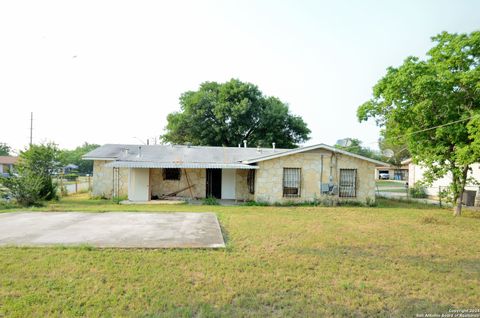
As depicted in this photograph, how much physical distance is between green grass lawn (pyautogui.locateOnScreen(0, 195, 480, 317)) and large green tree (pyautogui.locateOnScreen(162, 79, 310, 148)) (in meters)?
22.6

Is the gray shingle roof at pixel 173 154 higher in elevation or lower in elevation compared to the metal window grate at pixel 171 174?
higher

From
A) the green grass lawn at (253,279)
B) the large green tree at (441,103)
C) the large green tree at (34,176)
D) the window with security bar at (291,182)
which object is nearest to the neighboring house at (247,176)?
the window with security bar at (291,182)

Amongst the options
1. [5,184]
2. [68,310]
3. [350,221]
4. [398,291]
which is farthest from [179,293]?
[5,184]

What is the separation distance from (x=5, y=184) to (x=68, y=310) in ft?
40.4

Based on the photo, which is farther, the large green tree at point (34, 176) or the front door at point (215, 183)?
the front door at point (215, 183)

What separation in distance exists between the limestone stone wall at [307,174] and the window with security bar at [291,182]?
0.19 metres

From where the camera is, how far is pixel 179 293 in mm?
4160

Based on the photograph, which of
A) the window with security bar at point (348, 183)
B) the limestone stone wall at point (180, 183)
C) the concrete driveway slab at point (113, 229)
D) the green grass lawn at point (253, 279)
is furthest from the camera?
the limestone stone wall at point (180, 183)

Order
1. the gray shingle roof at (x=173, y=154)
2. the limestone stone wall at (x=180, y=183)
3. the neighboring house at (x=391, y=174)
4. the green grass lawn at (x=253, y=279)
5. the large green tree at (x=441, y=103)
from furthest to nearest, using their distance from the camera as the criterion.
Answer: the neighboring house at (x=391, y=174) < the limestone stone wall at (x=180, y=183) < the gray shingle roof at (x=173, y=154) < the large green tree at (x=441, y=103) < the green grass lawn at (x=253, y=279)

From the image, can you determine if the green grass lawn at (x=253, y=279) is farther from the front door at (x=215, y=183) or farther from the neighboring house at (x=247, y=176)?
the front door at (x=215, y=183)

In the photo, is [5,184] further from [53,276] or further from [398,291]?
[398,291]

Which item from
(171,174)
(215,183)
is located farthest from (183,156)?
(215,183)

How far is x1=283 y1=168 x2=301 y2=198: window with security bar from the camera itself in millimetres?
15523

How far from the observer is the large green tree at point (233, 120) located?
29453 mm
